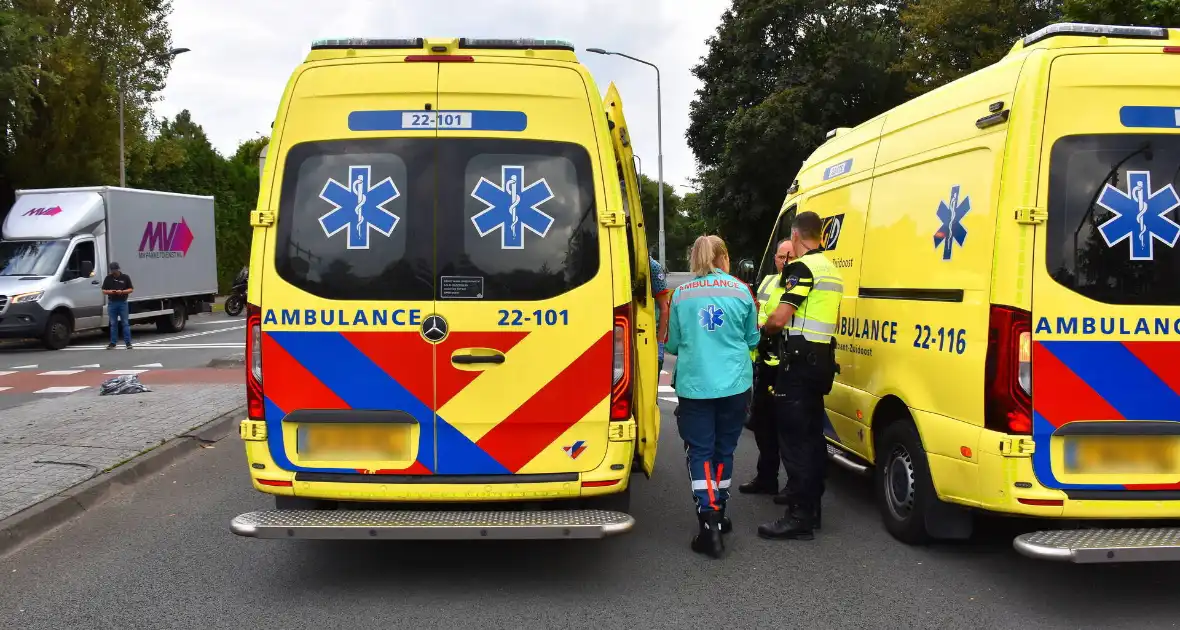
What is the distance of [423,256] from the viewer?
4270mm

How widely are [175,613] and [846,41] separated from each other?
27.2 m

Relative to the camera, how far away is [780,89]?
2830 centimetres

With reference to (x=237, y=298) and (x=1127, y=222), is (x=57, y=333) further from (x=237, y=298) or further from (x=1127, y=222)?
(x=1127, y=222)

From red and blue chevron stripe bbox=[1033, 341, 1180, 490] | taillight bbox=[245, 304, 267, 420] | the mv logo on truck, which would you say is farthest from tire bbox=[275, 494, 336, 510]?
the mv logo on truck

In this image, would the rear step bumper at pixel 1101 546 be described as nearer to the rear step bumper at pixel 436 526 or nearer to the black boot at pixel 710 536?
the black boot at pixel 710 536

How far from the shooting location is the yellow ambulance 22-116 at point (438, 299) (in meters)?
4.25

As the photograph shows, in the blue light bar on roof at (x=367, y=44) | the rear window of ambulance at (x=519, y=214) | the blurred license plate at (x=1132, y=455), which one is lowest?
the blurred license plate at (x=1132, y=455)

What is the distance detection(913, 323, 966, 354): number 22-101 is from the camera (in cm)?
432

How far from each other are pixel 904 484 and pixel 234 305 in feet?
84.8

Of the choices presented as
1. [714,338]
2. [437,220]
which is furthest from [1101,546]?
[437,220]

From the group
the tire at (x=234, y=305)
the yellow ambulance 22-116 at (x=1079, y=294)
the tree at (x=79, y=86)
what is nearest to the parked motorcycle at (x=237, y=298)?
the tire at (x=234, y=305)

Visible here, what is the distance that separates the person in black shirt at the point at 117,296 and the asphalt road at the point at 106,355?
38 centimetres

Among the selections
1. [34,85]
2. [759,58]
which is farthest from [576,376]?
[759,58]

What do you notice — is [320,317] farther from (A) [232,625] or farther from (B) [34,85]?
(B) [34,85]
